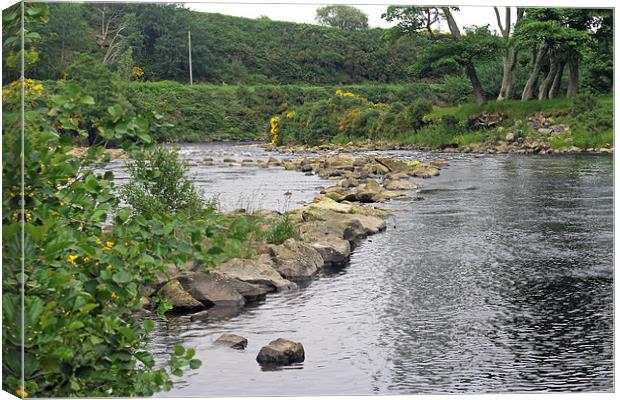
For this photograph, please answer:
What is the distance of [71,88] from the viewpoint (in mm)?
3215

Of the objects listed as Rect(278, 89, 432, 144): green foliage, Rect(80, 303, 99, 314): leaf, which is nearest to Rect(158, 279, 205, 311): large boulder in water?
Rect(278, 89, 432, 144): green foliage

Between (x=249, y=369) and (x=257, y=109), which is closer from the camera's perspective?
(x=249, y=369)

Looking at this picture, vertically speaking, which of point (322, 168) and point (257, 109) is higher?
point (257, 109)

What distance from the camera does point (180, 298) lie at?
253 inches

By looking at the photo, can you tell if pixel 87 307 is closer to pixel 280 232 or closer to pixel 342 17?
pixel 342 17

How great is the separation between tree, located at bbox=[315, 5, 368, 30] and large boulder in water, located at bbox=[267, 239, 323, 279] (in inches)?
106

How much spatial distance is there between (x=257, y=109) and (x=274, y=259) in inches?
88.6

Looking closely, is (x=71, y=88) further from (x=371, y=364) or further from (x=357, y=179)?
(x=357, y=179)

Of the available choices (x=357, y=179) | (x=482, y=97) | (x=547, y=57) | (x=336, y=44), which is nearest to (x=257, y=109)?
(x=336, y=44)

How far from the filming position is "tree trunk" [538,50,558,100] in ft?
19.6

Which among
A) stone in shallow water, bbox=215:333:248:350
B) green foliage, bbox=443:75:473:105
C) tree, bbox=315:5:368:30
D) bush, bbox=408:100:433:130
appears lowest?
stone in shallow water, bbox=215:333:248:350

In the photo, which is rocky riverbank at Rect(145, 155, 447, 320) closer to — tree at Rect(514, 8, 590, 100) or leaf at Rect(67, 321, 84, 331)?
tree at Rect(514, 8, 590, 100)

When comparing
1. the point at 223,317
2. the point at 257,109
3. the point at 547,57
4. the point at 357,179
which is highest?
the point at 547,57

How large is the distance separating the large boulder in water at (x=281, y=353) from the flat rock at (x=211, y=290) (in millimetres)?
1368
